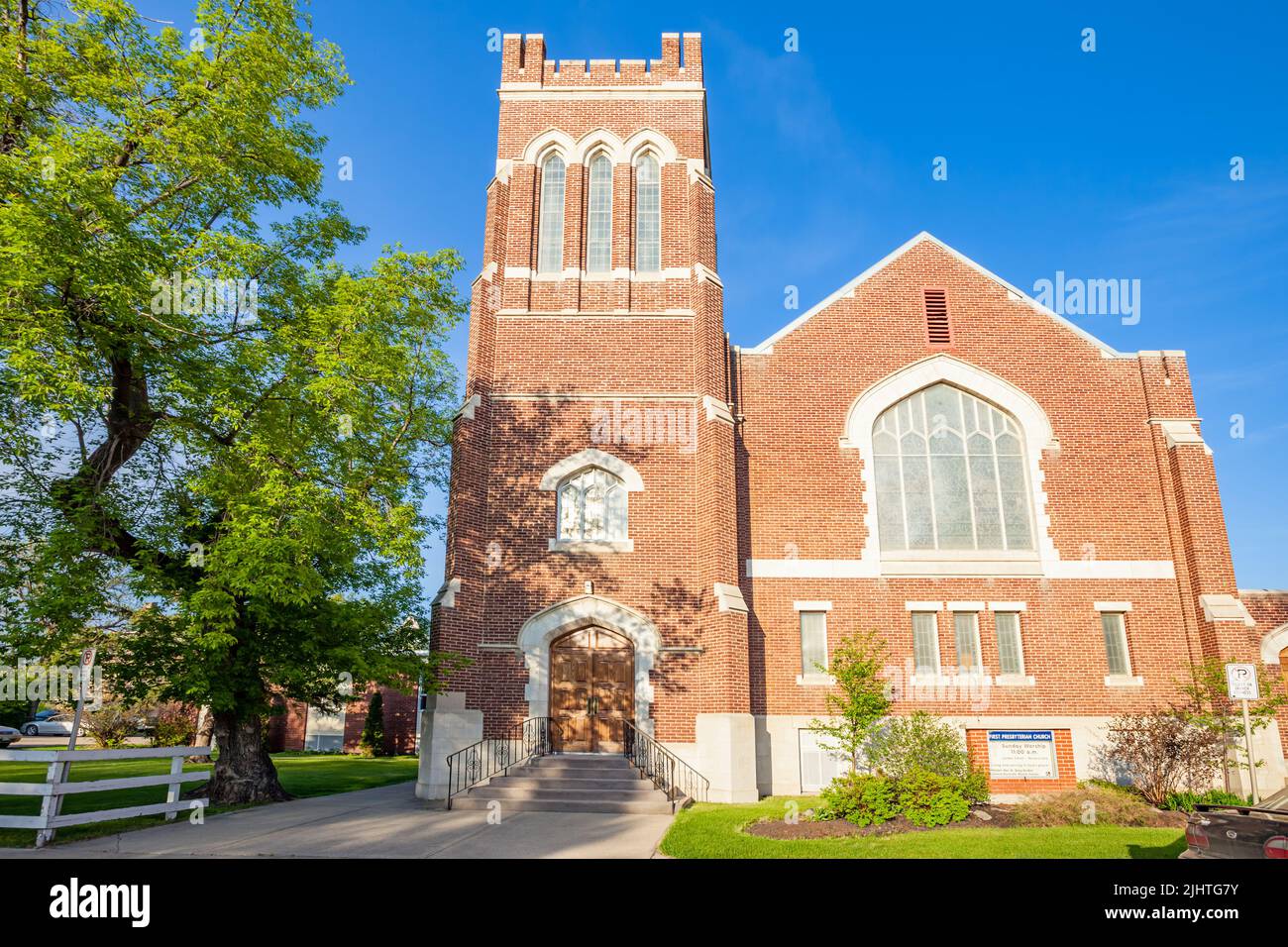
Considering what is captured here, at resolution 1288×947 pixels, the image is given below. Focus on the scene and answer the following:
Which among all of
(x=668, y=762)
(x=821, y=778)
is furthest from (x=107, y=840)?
(x=821, y=778)

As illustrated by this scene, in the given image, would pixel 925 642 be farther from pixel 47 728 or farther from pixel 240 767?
pixel 47 728

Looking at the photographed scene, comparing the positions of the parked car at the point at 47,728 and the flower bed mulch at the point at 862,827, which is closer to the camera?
the flower bed mulch at the point at 862,827

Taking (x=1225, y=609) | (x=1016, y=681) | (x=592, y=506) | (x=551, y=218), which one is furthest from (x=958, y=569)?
(x=551, y=218)

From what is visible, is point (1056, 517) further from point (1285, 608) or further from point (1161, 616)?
point (1285, 608)

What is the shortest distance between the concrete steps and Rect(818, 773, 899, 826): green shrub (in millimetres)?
2925

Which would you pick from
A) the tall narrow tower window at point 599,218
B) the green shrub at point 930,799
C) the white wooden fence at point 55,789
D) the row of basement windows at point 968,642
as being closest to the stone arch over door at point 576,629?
the row of basement windows at point 968,642

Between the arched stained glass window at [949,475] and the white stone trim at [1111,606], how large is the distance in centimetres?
192

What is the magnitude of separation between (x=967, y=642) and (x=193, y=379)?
16327 millimetres

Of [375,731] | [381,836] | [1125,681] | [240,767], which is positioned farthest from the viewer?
[375,731]

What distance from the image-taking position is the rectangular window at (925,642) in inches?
678

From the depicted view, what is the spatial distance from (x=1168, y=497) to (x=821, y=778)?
10.4m

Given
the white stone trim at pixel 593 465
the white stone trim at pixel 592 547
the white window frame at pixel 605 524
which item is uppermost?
the white stone trim at pixel 593 465

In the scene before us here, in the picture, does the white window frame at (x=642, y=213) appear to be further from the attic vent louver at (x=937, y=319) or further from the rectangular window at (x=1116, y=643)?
the rectangular window at (x=1116, y=643)

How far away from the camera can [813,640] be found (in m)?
17.4
